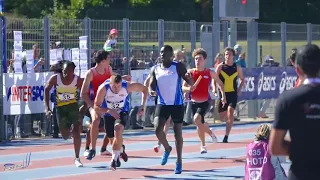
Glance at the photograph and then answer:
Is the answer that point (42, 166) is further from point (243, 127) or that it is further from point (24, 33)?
→ point (243, 127)

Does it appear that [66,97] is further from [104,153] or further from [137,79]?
[137,79]

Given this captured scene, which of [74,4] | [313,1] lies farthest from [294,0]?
[74,4]

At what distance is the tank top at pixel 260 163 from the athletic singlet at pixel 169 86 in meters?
4.52

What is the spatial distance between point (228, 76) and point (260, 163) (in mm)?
9082

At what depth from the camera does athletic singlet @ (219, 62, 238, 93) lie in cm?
1850

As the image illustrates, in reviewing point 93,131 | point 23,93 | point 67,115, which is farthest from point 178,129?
point 23,93

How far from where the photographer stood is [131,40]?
21.9 metres

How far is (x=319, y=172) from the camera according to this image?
6371mm

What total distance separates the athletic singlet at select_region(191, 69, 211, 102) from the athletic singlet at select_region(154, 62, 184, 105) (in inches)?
105

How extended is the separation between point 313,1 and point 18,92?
40.1 meters

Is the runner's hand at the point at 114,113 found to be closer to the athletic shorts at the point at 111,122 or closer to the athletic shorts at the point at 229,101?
the athletic shorts at the point at 111,122

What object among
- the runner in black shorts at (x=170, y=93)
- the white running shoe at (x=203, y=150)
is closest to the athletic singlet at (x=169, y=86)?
the runner in black shorts at (x=170, y=93)

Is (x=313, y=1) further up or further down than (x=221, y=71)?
further up

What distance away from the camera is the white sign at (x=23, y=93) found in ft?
64.3
